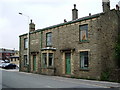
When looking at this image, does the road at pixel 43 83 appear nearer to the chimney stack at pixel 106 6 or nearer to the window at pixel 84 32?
the window at pixel 84 32

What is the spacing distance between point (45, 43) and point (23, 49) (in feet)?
24.6

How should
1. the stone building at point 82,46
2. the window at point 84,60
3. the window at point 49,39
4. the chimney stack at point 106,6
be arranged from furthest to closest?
the window at point 49,39
the window at point 84,60
the chimney stack at point 106,6
the stone building at point 82,46

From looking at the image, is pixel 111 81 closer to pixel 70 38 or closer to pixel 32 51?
pixel 70 38

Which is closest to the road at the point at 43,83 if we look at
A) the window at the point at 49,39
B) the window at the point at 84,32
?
the window at the point at 84,32

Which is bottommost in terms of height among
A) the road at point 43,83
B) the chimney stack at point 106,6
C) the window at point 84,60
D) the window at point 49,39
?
the road at point 43,83

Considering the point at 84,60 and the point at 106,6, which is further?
the point at 84,60

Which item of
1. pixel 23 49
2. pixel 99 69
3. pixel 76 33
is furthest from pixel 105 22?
pixel 23 49

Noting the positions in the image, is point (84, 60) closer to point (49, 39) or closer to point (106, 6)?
point (106, 6)

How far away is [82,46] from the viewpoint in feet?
70.9

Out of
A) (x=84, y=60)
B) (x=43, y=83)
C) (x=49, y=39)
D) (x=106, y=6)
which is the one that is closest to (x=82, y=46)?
(x=84, y=60)

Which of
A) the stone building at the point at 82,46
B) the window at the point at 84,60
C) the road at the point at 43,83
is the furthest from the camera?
the window at the point at 84,60

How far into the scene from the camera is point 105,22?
20.8 metres

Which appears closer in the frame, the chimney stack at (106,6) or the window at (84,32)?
the chimney stack at (106,6)

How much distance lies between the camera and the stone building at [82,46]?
20.2 m
